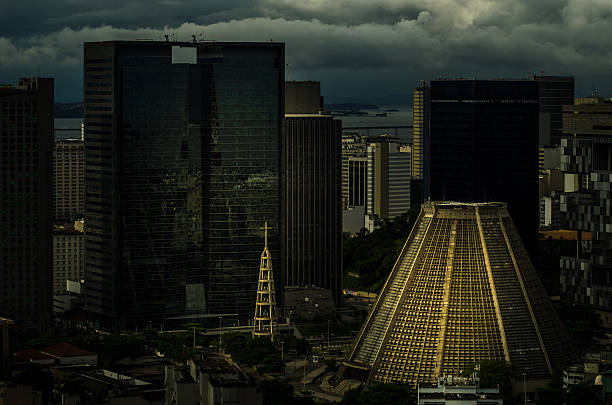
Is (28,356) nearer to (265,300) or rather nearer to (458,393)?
(265,300)

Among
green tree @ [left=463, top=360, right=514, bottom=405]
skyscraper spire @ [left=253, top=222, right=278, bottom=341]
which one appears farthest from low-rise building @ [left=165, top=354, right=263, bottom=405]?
skyscraper spire @ [left=253, top=222, right=278, bottom=341]

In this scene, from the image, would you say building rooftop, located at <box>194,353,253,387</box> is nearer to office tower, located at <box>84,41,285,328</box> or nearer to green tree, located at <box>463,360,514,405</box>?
green tree, located at <box>463,360,514,405</box>

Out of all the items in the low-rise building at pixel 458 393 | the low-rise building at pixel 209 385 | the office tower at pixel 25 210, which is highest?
the office tower at pixel 25 210

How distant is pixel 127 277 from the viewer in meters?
186

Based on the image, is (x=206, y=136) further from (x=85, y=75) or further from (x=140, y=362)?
(x=140, y=362)

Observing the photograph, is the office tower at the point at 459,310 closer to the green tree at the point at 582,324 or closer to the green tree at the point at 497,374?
the green tree at the point at 497,374

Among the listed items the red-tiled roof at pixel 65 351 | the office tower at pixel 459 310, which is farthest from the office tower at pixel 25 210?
the office tower at pixel 459 310

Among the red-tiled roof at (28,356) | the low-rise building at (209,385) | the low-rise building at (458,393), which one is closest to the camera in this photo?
the low-rise building at (209,385)

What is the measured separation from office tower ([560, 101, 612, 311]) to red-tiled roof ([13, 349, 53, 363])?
58.6 m

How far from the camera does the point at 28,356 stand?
495ft

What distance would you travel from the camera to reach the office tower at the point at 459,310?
148 m

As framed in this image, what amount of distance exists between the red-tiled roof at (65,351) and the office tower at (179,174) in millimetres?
29475

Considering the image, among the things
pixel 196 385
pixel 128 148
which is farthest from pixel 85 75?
pixel 196 385

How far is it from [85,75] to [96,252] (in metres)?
19.1
